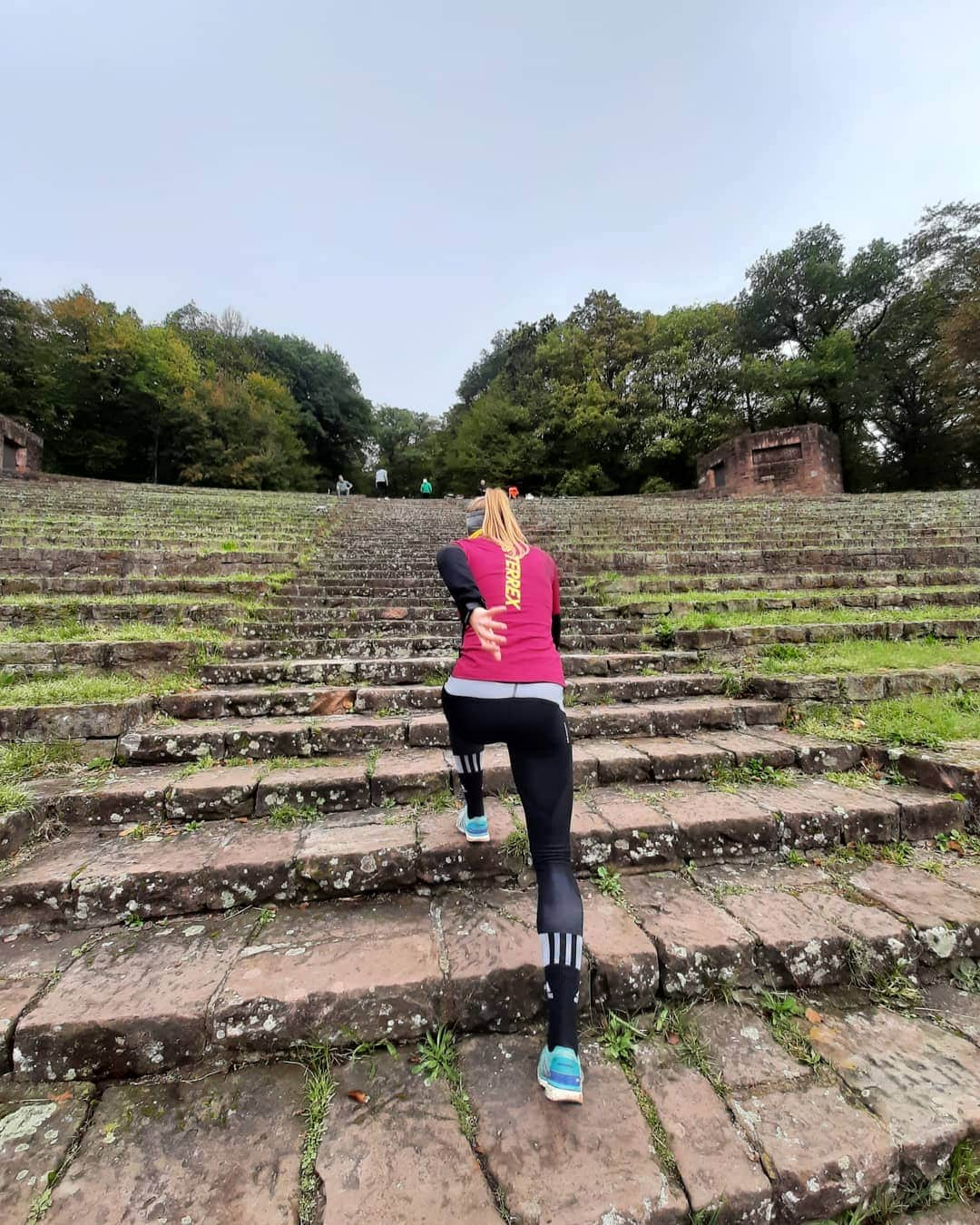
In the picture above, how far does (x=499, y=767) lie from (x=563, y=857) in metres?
1.08

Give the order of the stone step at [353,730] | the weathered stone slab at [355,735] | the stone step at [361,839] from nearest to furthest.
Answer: the stone step at [361,839] → the stone step at [353,730] → the weathered stone slab at [355,735]

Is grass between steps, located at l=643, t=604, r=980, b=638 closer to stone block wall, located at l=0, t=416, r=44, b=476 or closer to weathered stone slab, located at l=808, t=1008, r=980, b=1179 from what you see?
weathered stone slab, located at l=808, t=1008, r=980, b=1179

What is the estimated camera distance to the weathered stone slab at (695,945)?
1.67 metres

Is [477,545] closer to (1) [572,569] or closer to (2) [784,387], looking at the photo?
(1) [572,569]

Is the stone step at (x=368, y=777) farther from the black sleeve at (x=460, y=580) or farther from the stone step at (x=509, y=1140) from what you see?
the black sleeve at (x=460, y=580)

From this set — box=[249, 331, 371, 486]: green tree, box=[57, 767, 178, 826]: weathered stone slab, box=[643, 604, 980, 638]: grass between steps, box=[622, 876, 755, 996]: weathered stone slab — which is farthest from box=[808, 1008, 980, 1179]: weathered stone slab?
box=[249, 331, 371, 486]: green tree

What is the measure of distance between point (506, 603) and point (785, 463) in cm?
2019

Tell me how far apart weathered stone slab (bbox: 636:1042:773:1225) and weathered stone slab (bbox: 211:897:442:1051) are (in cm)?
67

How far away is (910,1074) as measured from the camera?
144 cm

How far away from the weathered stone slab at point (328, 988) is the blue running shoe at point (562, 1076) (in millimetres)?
368

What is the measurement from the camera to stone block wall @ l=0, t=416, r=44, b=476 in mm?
15922

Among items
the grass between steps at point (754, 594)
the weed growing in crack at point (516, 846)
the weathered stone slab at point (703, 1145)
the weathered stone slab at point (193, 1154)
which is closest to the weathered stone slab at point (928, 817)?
the weathered stone slab at point (703, 1145)

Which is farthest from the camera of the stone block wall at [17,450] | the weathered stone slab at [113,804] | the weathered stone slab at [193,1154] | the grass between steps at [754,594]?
the stone block wall at [17,450]

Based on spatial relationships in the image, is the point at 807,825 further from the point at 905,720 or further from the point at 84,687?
the point at 84,687
